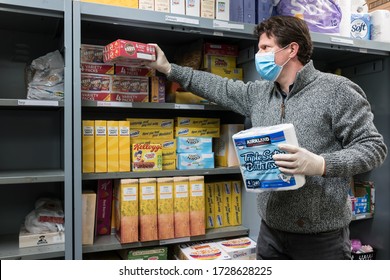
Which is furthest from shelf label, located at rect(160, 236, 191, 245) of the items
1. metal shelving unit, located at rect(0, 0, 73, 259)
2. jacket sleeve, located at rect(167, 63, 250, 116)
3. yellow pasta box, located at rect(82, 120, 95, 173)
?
jacket sleeve, located at rect(167, 63, 250, 116)

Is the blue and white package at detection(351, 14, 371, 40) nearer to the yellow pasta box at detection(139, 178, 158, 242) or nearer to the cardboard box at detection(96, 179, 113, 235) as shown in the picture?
the yellow pasta box at detection(139, 178, 158, 242)

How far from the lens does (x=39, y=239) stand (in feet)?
6.14

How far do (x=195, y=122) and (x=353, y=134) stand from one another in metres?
0.96

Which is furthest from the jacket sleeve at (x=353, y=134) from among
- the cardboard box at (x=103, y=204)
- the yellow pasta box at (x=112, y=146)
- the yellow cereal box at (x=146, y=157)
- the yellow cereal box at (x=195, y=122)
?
the cardboard box at (x=103, y=204)

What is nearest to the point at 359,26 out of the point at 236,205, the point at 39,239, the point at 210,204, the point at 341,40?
the point at 341,40

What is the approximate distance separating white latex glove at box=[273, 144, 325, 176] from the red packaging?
34.3 inches

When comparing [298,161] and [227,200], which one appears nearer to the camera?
[298,161]

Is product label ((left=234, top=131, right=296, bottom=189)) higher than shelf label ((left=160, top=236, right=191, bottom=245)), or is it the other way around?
product label ((left=234, top=131, right=296, bottom=189))

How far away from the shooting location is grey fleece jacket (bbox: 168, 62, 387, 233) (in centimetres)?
158

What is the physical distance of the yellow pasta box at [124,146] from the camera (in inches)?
77.0

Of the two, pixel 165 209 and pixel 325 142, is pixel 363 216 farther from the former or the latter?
pixel 165 209

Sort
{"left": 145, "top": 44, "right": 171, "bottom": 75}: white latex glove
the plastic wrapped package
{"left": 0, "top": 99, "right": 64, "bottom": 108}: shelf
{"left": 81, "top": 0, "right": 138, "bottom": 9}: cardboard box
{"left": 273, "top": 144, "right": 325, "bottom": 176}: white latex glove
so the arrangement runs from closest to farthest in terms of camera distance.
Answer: {"left": 273, "top": 144, "right": 325, "bottom": 176}: white latex glove < {"left": 0, "top": 99, "right": 64, "bottom": 108}: shelf < {"left": 81, "top": 0, "right": 138, "bottom": 9}: cardboard box < {"left": 145, "top": 44, "right": 171, "bottom": 75}: white latex glove < the plastic wrapped package

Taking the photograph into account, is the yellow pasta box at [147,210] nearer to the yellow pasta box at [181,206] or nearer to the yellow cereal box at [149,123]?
the yellow pasta box at [181,206]
